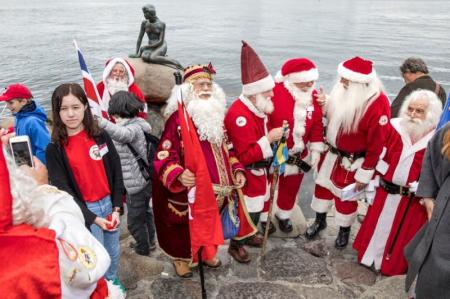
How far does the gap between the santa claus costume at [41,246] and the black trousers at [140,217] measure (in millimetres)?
2198

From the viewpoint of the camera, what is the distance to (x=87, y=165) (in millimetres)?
2814

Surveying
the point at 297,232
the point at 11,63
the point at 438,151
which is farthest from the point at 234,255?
the point at 11,63

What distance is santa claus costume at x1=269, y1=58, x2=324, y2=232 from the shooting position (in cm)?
401

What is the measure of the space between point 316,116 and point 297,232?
4.61 feet

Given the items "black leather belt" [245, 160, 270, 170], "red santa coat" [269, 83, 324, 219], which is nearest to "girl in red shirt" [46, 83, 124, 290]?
"black leather belt" [245, 160, 270, 170]

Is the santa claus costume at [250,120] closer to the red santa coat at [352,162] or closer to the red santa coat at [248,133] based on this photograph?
the red santa coat at [248,133]

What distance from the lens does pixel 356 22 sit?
159 ft

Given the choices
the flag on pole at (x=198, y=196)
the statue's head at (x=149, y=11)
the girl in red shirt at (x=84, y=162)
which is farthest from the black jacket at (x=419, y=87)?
the statue's head at (x=149, y=11)

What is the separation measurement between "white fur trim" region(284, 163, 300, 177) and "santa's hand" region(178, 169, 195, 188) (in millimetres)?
1418

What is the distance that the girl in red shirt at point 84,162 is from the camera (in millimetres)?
2695

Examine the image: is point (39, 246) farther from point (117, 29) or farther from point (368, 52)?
point (117, 29)

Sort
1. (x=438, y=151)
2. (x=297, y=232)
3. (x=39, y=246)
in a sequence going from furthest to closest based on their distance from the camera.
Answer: (x=297, y=232), (x=438, y=151), (x=39, y=246)

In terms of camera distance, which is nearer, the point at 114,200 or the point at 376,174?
Result: the point at 114,200

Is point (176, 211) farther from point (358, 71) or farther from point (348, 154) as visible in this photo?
point (358, 71)
